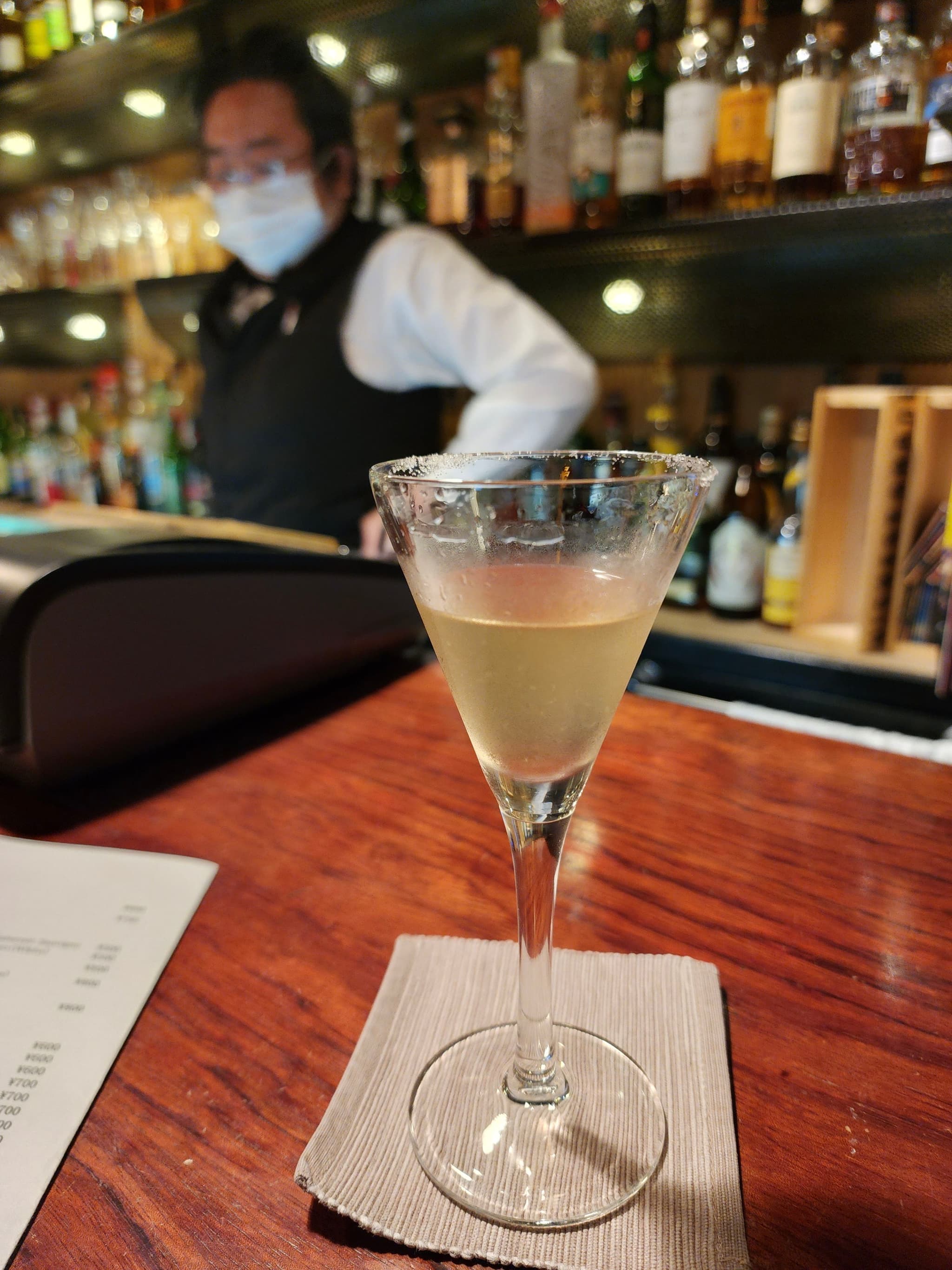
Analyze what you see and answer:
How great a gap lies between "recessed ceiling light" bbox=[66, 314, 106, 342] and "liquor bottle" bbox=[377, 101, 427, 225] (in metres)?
1.22

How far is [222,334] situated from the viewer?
6.14ft

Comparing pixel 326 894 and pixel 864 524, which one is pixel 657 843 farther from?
pixel 864 524

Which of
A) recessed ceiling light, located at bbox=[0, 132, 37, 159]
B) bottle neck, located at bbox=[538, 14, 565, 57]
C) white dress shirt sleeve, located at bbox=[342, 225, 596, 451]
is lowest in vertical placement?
white dress shirt sleeve, located at bbox=[342, 225, 596, 451]

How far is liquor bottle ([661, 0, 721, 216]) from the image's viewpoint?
1312 mm

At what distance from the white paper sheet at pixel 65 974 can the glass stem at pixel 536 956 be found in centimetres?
19

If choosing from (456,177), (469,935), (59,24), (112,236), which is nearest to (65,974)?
(469,935)

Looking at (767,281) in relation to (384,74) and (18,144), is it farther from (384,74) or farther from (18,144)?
(18,144)

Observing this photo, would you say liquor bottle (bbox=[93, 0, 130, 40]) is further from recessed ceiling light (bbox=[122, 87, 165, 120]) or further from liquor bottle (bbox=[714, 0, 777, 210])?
liquor bottle (bbox=[714, 0, 777, 210])

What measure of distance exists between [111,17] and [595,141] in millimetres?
1390

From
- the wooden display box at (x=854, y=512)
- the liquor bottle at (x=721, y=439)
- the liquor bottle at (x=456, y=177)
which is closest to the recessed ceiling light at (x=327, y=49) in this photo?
the liquor bottle at (x=456, y=177)

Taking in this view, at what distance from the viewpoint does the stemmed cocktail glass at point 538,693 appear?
1.10 ft

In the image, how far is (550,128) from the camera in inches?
59.8

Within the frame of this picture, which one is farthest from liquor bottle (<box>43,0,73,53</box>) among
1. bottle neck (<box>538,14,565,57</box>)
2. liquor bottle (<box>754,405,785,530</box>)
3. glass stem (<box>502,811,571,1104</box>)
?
glass stem (<box>502,811,571,1104</box>)

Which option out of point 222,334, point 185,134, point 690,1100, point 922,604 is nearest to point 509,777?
point 690,1100
